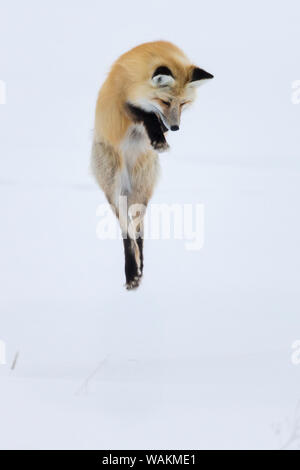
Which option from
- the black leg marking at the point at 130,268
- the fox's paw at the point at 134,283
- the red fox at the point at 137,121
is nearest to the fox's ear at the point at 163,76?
the red fox at the point at 137,121

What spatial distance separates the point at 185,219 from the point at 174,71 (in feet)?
1.70

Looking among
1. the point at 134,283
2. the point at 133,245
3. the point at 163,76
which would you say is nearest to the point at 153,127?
the point at 163,76

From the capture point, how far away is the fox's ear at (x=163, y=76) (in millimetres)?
1846

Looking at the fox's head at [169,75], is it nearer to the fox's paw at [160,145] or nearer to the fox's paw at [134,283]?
the fox's paw at [160,145]

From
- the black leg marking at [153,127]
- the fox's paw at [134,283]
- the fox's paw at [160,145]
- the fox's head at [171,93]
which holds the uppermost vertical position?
the fox's head at [171,93]

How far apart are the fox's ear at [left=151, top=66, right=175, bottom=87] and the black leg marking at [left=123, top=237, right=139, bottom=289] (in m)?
0.57

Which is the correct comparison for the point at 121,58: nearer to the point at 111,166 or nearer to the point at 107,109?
the point at 107,109

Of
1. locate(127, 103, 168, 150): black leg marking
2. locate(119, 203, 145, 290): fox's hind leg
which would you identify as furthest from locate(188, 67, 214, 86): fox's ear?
locate(119, 203, 145, 290): fox's hind leg

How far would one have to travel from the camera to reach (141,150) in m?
1.92

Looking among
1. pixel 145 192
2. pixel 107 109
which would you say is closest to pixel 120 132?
pixel 107 109

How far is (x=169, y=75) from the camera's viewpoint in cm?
185

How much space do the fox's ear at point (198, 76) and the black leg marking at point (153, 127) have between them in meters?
0.17

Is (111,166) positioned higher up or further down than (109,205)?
higher up

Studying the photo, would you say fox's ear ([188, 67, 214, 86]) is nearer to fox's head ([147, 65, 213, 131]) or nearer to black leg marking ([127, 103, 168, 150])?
fox's head ([147, 65, 213, 131])
